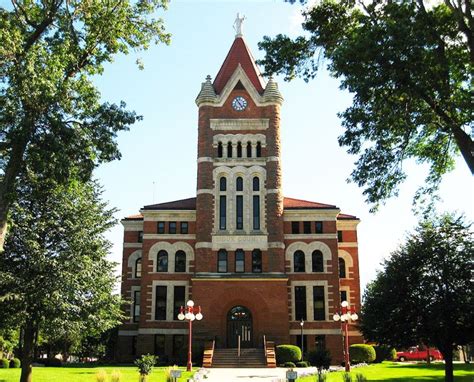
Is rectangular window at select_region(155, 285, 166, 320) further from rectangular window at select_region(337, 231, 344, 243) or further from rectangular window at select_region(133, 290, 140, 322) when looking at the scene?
rectangular window at select_region(337, 231, 344, 243)

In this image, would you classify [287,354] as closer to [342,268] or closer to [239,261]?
[239,261]

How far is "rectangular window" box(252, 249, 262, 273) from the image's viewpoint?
4197 centimetres

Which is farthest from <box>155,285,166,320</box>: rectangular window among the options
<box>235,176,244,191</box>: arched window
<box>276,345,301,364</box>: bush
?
<box>276,345,301,364</box>: bush

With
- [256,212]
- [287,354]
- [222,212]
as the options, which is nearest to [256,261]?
[256,212]

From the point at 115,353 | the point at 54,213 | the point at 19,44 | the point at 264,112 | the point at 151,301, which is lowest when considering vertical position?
the point at 115,353

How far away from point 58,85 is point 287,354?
26.2 metres

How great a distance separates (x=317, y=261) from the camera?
4378cm

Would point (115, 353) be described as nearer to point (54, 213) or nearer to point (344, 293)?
point (344, 293)

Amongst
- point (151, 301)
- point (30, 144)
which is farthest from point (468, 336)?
point (151, 301)

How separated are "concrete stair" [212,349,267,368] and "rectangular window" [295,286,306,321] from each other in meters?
5.90

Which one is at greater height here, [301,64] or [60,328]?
[301,64]

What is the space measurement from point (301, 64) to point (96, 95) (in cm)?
762

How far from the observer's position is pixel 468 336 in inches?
974

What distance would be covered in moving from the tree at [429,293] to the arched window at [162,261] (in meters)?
21.0
